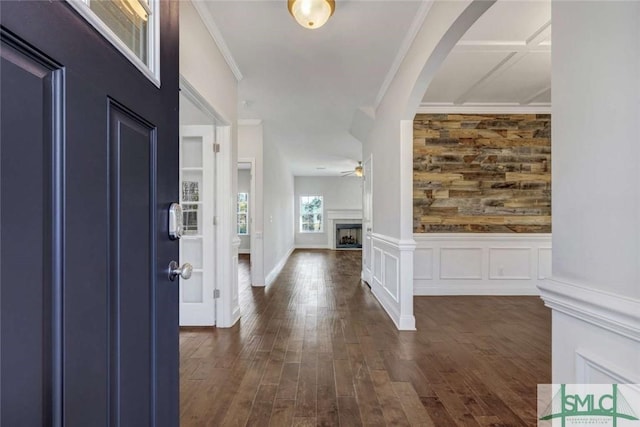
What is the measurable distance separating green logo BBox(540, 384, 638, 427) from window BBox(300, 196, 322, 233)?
1010 centimetres

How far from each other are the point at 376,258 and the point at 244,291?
6.40 ft

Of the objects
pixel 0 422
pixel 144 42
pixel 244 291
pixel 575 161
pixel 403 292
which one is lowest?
pixel 244 291

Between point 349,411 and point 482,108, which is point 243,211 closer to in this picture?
point 482,108

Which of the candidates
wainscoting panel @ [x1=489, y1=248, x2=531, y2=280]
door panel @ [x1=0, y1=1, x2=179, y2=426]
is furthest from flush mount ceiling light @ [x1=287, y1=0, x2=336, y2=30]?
wainscoting panel @ [x1=489, y1=248, x2=531, y2=280]

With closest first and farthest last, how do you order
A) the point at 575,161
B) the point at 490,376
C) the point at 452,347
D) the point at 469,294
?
the point at 575,161 → the point at 490,376 → the point at 452,347 → the point at 469,294

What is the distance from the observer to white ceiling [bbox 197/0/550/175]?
92.2 inches

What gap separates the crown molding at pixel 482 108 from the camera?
4242mm

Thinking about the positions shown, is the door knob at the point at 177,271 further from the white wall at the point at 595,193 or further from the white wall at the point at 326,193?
the white wall at the point at 326,193

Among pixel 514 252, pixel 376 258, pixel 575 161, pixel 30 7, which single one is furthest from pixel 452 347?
pixel 30 7

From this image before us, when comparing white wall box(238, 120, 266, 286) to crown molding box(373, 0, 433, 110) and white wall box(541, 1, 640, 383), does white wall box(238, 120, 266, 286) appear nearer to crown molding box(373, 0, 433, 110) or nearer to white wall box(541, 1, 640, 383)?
crown molding box(373, 0, 433, 110)

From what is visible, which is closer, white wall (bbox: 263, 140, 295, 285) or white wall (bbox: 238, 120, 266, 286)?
white wall (bbox: 238, 120, 266, 286)

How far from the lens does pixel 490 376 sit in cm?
213

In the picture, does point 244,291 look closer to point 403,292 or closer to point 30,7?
point 403,292

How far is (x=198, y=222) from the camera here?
3.10m
